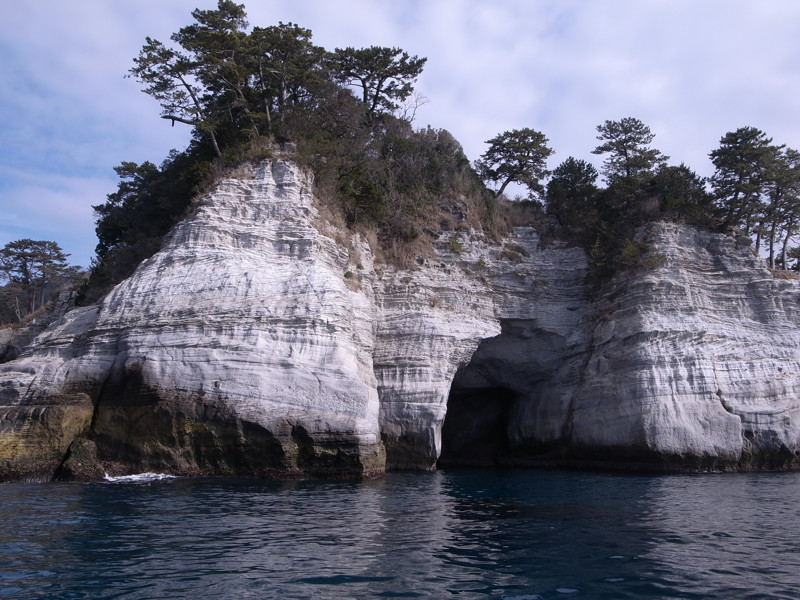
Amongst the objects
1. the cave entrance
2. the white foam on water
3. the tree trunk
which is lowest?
the white foam on water

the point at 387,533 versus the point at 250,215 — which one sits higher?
the point at 250,215

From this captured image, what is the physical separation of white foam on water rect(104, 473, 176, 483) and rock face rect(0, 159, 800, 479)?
33 centimetres

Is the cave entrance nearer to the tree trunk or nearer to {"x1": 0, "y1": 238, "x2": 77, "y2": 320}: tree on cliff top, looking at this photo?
the tree trunk

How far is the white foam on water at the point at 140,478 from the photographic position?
48.4 feet

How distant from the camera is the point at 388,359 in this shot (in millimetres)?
22281

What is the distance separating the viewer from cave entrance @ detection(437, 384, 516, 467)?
94.4ft

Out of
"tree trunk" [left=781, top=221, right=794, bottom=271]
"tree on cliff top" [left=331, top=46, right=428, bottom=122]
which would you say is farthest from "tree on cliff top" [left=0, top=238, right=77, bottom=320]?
"tree trunk" [left=781, top=221, right=794, bottom=271]

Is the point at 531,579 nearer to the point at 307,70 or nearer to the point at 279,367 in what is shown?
the point at 279,367

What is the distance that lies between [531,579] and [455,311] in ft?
56.7

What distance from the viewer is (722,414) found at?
68.7 ft

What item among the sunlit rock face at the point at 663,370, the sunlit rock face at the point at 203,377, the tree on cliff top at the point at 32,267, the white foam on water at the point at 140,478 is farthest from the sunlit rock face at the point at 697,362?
the tree on cliff top at the point at 32,267

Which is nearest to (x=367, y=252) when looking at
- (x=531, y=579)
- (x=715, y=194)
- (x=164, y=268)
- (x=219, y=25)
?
(x=164, y=268)

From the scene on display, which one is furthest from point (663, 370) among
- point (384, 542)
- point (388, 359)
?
point (384, 542)

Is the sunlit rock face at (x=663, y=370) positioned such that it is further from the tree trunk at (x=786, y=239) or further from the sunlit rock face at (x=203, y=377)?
the sunlit rock face at (x=203, y=377)
